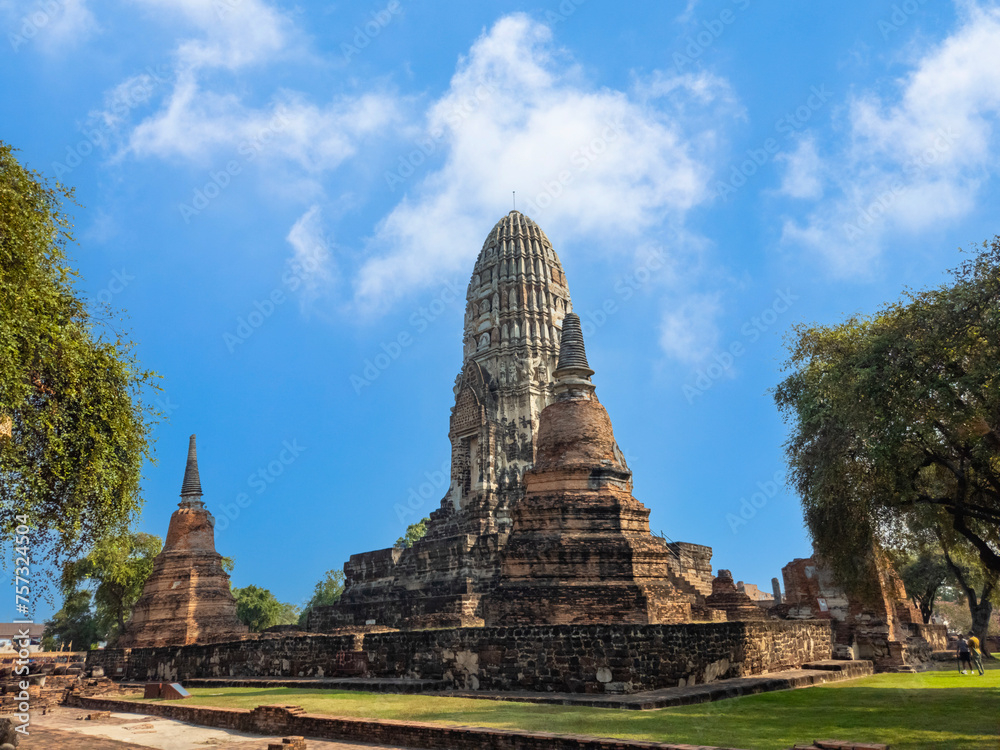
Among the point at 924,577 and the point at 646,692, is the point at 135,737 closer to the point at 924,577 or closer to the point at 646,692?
the point at 646,692

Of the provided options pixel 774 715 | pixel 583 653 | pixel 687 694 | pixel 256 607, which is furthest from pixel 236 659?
pixel 256 607

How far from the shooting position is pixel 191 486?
104ft

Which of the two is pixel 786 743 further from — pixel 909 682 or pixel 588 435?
pixel 588 435

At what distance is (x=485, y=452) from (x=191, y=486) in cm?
1373

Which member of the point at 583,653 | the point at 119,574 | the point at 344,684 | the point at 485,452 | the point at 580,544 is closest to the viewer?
the point at 583,653

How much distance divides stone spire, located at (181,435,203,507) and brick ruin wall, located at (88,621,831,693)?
48.1 feet

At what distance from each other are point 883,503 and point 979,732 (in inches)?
366

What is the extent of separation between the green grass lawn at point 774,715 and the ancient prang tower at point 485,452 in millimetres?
11229

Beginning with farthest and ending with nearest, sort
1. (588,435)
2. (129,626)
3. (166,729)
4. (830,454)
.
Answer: (129,626) → (588,435) → (830,454) → (166,729)

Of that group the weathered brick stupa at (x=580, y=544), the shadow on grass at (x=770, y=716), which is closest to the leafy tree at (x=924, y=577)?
the weathered brick stupa at (x=580, y=544)

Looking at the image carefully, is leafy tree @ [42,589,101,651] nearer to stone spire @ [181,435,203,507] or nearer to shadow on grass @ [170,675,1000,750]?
stone spire @ [181,435,203,507]

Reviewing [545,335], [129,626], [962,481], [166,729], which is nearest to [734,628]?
[962,481]

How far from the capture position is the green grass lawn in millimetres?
8055

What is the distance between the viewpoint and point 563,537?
16.7 m
